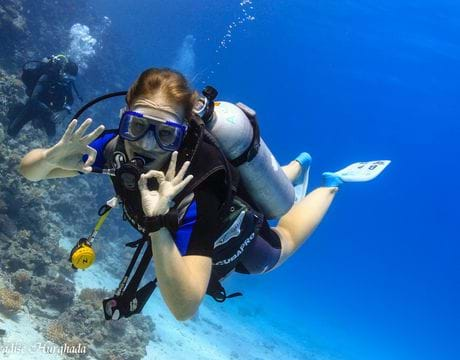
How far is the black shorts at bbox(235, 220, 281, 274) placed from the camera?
191 inches

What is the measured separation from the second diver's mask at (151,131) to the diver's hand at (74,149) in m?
0.26

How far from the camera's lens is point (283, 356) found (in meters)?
24.0

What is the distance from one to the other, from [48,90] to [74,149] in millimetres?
7987

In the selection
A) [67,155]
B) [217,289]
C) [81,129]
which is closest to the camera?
[81,129]

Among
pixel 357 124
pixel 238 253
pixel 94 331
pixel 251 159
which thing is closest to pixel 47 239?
pixel 94 331

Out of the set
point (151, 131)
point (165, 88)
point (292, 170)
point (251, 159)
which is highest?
point (292, 170)

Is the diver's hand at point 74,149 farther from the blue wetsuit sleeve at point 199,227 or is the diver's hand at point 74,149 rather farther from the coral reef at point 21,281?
the coral reef at point 21,281

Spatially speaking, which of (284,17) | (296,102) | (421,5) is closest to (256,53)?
(296,102)

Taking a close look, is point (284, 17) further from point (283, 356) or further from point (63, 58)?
point (63, 58)

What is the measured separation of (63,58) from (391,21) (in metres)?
44.6

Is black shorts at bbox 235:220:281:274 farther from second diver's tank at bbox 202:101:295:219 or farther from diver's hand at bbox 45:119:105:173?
diver's hand at bbox 45:119:105:173

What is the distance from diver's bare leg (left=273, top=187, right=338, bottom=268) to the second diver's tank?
82cm

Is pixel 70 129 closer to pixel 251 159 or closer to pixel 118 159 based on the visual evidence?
pixel 118 159

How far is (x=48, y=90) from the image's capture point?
10.3 meters
